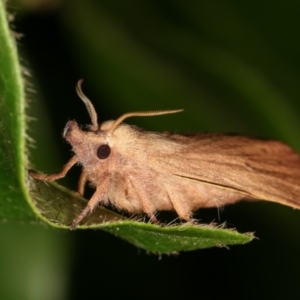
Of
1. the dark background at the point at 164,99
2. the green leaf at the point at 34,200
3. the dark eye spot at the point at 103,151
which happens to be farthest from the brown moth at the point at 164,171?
the dark background at the point at 164,99

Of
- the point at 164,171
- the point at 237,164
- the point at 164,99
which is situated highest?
the point at 164,99

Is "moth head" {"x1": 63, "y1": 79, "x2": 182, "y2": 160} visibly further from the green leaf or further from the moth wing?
the green leaf

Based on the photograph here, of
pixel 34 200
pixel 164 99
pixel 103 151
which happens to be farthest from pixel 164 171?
pixel 164 99

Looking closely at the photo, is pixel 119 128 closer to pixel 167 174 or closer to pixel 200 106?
pixel 167 174

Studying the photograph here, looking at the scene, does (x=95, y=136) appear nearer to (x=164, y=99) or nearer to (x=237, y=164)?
(x=237, y=164)

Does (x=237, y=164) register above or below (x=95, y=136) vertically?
below

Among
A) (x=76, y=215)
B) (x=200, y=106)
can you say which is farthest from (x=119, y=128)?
(x=200, y=106)
